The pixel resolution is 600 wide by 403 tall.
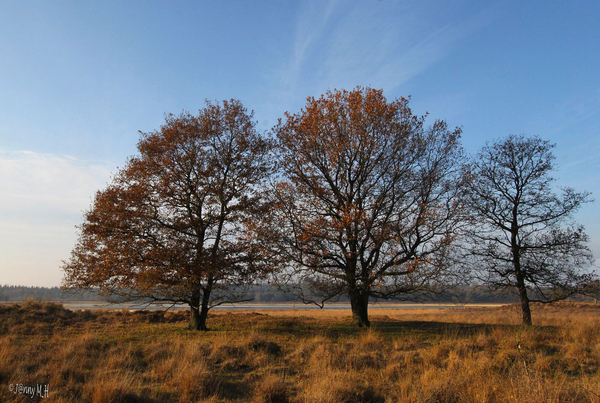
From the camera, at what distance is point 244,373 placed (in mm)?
8031

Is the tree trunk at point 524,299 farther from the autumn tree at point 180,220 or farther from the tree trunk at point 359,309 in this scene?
the autumn tree at point 180,220

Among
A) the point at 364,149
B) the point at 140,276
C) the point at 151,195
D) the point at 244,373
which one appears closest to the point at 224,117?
→ the point at 151,195

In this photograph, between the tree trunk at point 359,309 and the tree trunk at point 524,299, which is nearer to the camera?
the tree trunk at point 359,309

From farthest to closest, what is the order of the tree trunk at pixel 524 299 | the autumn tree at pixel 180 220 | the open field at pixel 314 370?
the tree trunk at pixel 524 299 → the autumn tree at pixel 180 220 → the open field at pixel 314 370

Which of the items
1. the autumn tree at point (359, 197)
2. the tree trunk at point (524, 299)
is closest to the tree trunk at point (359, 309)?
the autumn tree at point (359, 197)

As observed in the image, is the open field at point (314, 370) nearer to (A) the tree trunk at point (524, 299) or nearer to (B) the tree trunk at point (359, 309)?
(B) the tree trunk at point (359, 309)

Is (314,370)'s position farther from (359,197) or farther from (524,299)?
(524,299)

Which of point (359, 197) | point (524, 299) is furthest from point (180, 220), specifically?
point (524, 299)

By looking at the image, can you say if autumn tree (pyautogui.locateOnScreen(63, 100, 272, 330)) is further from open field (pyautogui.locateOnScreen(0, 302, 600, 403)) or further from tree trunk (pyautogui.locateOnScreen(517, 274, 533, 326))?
tree trunk (pyautogui.locateOnScreen(517, 274, 533, 326))

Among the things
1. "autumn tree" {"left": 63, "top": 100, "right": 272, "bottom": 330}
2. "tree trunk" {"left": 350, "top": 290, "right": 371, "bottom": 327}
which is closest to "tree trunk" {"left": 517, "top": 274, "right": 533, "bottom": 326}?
"tree trunk" {"left": 350, "top": 290, "right": 371, "bottom": 327}

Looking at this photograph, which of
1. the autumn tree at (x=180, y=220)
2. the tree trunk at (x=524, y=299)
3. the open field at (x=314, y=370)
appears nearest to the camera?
the open field at (x=314, y=370)

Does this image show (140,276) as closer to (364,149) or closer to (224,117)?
(224,117)

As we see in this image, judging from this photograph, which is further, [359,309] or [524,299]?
[524,299]

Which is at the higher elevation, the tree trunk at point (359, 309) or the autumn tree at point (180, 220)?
the autumn tree at point (180, 220)
